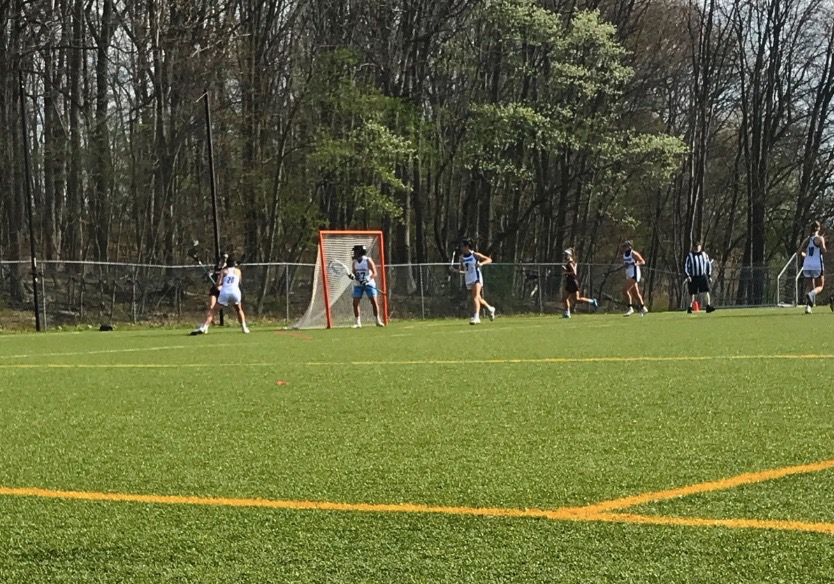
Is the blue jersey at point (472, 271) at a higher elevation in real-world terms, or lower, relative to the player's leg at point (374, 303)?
higher

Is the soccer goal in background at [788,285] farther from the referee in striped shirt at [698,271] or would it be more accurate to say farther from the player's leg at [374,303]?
the player's leg at [374,303]

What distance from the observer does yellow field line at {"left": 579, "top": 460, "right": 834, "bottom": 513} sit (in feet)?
14.3

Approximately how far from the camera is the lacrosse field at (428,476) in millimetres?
3648

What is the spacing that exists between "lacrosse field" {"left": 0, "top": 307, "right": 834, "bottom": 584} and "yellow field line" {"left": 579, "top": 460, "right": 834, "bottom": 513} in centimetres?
2

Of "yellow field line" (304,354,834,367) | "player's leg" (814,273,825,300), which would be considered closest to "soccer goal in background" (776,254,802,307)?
"player's leg" (814,273,825,300)

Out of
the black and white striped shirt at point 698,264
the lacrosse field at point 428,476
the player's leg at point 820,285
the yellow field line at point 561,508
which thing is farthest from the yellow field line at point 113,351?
the black and white striped shirt at point 698,264

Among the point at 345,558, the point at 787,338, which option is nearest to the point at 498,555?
the point at 345,558

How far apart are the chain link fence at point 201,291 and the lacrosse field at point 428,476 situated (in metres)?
20.0

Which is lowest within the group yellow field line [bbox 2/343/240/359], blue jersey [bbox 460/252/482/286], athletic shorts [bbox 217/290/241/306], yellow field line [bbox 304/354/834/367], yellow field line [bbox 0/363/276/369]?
yellow field line [bbox 2/343/240/359]

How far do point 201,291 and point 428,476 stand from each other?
27601mm

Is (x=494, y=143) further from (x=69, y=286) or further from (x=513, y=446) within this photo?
(x=513, y=446)

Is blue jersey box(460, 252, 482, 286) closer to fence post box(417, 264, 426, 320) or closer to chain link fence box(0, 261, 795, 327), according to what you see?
chain link fence box(0, 261, 795, 327)

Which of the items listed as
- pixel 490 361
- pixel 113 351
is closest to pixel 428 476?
pixel 490 361

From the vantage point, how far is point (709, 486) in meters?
4.68
